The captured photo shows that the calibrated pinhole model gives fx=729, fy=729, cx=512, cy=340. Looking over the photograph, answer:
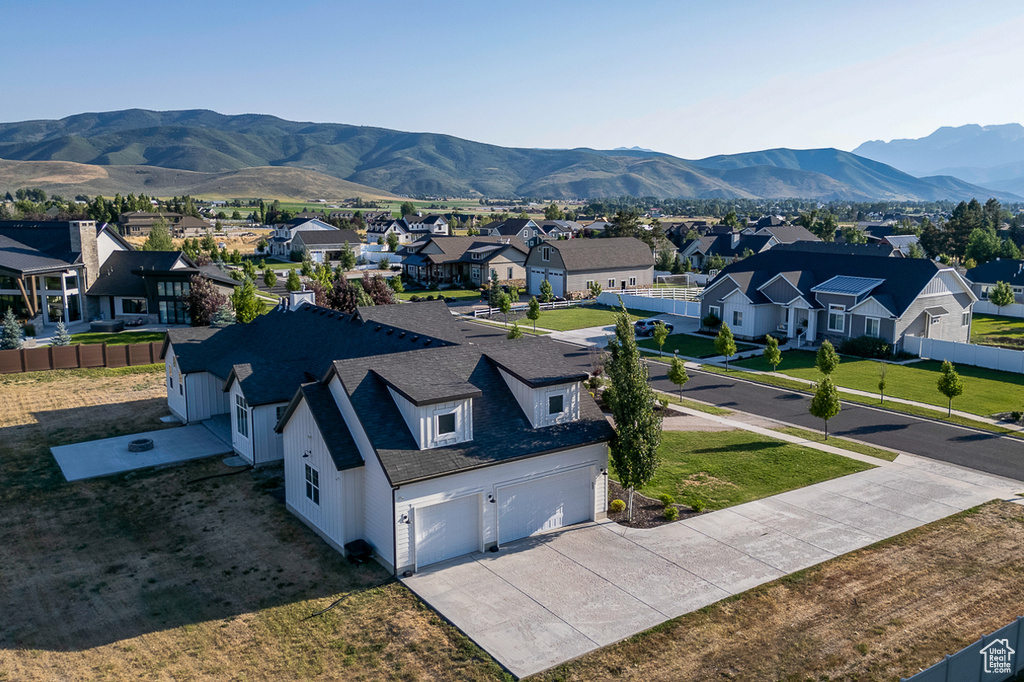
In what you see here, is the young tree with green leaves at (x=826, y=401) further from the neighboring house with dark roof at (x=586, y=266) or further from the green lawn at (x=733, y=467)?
the neighboring house with dark roof at (x=586, y=266)

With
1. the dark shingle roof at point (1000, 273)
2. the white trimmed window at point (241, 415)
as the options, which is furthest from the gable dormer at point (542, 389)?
the dark shingle roof at point (1000, 273)

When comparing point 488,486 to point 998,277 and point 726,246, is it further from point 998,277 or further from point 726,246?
point 726,246

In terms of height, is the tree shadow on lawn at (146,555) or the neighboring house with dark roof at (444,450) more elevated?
the neighboring house with dark roof at (444,450)

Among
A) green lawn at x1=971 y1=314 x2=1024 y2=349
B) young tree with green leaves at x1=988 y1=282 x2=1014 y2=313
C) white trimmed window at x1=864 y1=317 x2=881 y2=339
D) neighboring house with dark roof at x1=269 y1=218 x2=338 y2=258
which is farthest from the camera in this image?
neighboring house with dark roof at x1=269 y1=218 x2=338 y2=258

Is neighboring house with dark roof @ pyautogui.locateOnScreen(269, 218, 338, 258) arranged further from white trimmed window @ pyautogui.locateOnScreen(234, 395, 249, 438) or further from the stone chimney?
white trimmed window @ pyautogui.locateOnScreen(234, 395, 249, 438)

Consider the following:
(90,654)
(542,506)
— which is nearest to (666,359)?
(542,506)

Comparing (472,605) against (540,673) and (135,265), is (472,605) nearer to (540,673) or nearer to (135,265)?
(540,673)

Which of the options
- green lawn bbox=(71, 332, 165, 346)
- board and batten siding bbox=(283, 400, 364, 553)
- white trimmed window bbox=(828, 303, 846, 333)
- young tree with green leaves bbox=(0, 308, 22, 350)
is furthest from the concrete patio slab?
white trimmed window bbox=(828, 303, 846, 333)
